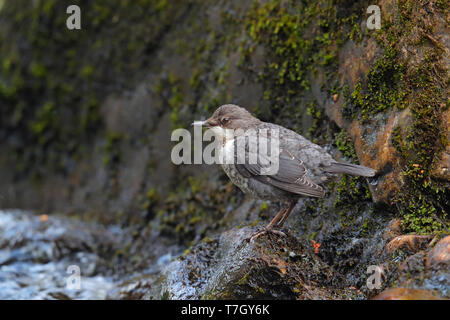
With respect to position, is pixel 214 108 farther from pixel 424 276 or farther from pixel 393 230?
pixel 424 276

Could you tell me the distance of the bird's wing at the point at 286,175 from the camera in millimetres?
3756

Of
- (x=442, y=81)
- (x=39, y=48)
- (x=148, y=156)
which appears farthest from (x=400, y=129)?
(x=39, y=48)

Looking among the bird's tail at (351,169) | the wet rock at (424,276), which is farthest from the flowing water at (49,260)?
the wet rock at (424,276)

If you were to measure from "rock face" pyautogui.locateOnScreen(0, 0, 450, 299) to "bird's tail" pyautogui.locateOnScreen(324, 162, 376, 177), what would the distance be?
0.93 feet

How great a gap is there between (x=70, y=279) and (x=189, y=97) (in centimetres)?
259

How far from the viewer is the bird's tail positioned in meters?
3.57

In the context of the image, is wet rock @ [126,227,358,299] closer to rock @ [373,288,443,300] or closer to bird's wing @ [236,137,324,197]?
bird's wing @ [236,137,324,197]

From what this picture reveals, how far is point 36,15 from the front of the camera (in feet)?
23.9

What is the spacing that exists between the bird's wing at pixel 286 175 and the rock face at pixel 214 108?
419 mm

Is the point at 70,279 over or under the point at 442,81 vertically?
under

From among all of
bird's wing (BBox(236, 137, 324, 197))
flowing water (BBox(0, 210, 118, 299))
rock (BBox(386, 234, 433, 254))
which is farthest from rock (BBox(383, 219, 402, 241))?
flowing water (BBox(0, 210, 118, 299))

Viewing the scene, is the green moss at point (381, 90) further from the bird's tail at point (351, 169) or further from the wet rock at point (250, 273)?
the wet rock at point (250, 273)
